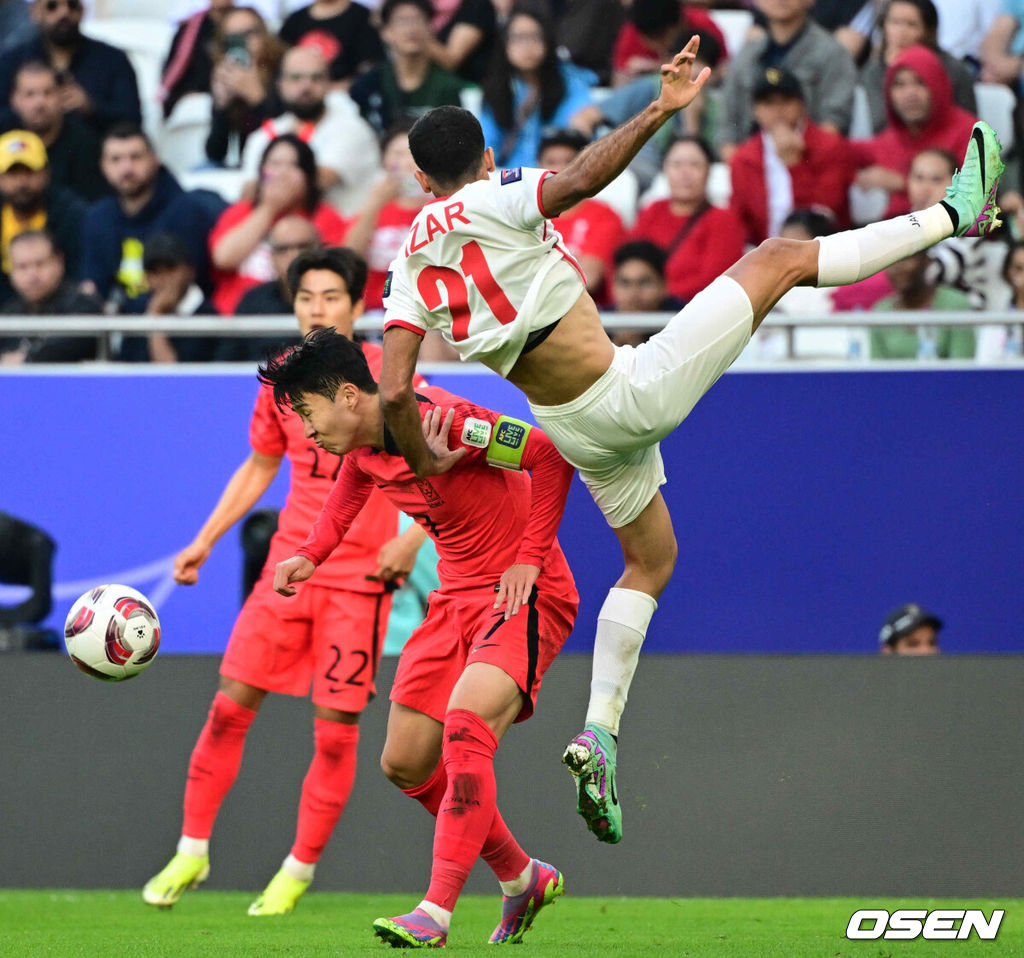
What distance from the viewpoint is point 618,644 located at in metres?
4.91

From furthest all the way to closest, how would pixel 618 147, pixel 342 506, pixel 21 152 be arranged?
pixel 21 152 < pixel 342 506 < pixel 618 147

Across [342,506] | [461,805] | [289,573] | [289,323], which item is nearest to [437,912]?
[461,805]

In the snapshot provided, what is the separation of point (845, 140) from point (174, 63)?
15.6 feet

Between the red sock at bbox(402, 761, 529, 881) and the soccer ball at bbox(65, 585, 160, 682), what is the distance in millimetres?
1094

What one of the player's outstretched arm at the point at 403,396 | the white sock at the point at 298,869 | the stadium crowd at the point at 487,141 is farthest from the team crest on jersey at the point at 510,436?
the stadium crowd at the point at 487,141

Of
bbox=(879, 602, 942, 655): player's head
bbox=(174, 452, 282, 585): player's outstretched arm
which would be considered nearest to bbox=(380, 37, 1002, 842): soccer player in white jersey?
bbox=(174, 452, 282, 585): player's outstretched arm

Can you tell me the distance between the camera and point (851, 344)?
821cm

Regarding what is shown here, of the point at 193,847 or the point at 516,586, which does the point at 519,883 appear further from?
the point at 193,847

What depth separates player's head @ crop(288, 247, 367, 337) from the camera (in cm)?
631

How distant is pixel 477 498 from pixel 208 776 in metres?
2.16

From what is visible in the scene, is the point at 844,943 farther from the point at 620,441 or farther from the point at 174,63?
the point at 174,63

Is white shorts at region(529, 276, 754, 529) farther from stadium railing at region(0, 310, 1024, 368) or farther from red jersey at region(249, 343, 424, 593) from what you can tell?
stadium railing at region(0, 310, 1024, 368)

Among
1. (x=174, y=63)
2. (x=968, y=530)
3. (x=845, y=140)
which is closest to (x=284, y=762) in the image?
(x=968, y=530)

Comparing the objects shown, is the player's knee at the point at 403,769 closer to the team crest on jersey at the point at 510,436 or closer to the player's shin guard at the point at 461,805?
the player's shin guard at the point at 461,805
